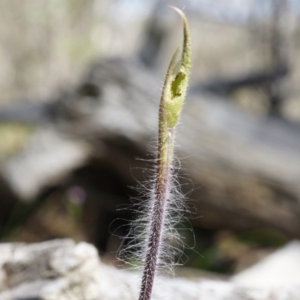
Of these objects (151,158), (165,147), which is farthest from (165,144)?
(151,158)

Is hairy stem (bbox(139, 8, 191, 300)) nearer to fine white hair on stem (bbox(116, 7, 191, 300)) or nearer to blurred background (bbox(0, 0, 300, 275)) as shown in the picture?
fine white hair on stem (bbox(116, 7, 191, 300))

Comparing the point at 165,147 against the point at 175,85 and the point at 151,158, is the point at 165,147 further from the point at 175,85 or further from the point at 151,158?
the point at 151,158

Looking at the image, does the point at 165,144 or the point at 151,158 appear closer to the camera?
the point at 165,144

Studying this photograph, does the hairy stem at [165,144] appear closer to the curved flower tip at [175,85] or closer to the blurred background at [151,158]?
the curved flower tip at [175,85]

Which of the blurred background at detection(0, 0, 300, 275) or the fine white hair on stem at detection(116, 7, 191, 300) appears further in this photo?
the blurred background at detection(0, 0, 300, 275)

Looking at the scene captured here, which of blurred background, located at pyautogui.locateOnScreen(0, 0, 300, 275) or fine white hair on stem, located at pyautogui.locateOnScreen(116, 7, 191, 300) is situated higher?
fine white hair on stem, located at pyautogui.locateOnScreen(116, 7, 191, 300)

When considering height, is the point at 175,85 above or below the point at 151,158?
above

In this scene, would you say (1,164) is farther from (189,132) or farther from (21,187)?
(189,132)

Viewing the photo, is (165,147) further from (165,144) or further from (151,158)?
(151,158)

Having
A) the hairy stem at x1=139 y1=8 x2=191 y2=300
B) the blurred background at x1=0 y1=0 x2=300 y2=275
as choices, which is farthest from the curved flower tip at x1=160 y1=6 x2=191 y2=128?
the blurred background at x1=0 y1=0 x2=300 y2=275
